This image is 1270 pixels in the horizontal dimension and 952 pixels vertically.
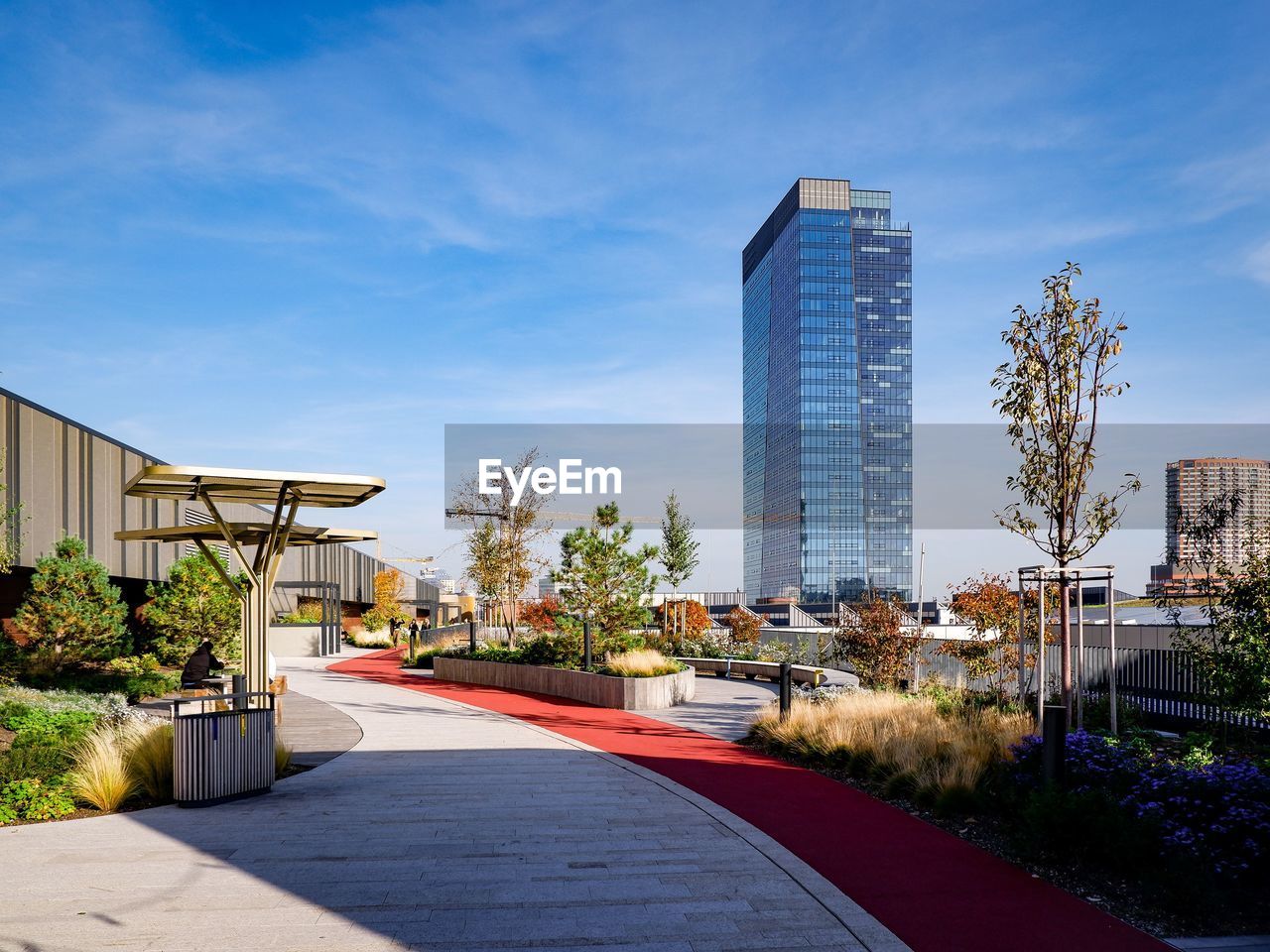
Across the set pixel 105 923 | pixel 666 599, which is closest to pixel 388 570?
pixel 666 599

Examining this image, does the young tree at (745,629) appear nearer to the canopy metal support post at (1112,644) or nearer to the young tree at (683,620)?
the young tree at (683,620)

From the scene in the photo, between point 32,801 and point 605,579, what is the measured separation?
14734mm

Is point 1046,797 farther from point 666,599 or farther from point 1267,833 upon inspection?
point 666,599

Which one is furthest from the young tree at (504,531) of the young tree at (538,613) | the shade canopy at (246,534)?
the shade canopy at (246,534)

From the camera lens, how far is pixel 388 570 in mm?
71125

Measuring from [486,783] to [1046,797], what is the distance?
6.29 m

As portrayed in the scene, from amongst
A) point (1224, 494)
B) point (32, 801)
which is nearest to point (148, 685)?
point (32, 801)

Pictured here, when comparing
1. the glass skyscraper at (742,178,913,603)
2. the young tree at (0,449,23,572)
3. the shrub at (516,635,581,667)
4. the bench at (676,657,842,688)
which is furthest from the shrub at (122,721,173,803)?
the glass skyscraper at (742,178,913,603)

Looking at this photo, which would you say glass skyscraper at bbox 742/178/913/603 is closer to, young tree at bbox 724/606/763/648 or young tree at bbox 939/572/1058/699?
young tree at bbox 724/606/763/648

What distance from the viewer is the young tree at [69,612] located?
1911 cm

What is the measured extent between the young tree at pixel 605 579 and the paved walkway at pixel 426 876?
11.6m

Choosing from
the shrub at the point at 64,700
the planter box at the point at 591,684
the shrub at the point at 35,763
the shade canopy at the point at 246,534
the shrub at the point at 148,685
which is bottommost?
the planter box at the point at 591,684

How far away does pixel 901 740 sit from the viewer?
11.4 meters

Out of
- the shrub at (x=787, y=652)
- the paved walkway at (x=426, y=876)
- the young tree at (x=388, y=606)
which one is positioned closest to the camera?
the paved walkway at (x=426, y=876)
